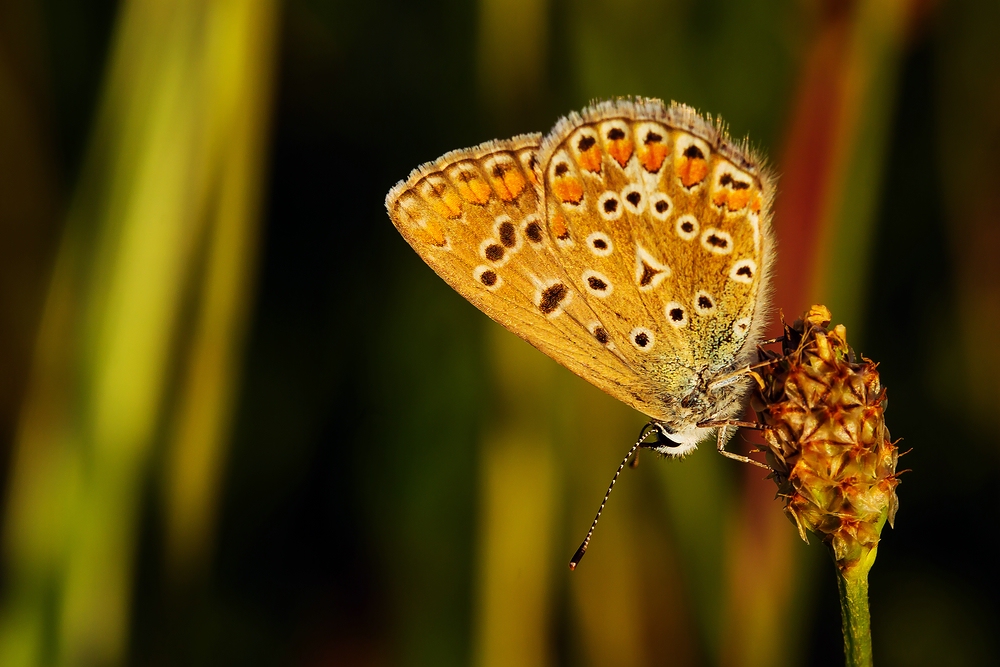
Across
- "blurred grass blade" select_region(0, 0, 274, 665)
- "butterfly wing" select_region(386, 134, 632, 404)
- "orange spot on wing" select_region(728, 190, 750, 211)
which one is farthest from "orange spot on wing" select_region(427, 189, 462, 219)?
"orange spot on wing" select_region(728, 190, 750, 211)

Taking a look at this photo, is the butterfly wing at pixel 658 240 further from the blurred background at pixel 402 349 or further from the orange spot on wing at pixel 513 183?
the blurred background at pixel 402 349

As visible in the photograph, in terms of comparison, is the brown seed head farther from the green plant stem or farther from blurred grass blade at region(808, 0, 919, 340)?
blurred grass blade at region(808, 0, 919, 340)

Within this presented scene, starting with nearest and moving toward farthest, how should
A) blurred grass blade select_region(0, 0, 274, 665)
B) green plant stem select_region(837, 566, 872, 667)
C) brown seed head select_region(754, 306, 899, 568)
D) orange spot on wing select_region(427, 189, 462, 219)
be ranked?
green plant stem select_region(837, 566, 872, 667)
brown seed head select_region(754, 306, 899, 568)
blurred grass blade select_region(0, 0, 274, 665)
orange spot on wing select_region(427, 189, 462, 219)

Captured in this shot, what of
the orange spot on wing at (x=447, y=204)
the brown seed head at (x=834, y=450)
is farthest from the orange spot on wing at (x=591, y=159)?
the brown seed head at (x=834, y=450)

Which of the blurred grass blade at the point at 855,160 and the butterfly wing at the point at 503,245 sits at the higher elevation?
the blurred grass blade at the point at 855,160

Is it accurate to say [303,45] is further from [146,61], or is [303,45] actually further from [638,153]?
[638,153]

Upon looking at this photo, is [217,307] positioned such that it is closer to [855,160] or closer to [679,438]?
[679,438]

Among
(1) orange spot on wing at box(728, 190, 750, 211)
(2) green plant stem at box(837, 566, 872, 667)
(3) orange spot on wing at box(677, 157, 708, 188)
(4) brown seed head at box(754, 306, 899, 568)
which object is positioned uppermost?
(3) orange spot on wing at box(677, 157, 708, 188)
